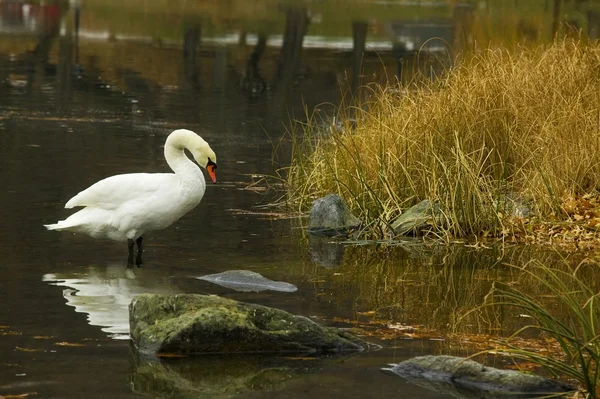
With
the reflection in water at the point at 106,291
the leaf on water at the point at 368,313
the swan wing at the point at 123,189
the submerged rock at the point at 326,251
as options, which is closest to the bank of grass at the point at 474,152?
the submerged rock at the point at 326,251

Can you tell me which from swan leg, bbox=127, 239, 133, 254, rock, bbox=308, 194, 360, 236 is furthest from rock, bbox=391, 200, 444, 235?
swan leg, bbox=127, 239, 133, 254

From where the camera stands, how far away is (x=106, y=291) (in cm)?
1012

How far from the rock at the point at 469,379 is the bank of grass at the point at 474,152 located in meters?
4.71

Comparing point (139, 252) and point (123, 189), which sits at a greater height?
point (123, 189)

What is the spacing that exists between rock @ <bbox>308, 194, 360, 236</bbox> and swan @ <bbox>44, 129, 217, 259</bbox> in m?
2.00

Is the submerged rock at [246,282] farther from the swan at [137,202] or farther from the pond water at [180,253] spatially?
the swan at [137,202]

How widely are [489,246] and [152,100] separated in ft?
47.0

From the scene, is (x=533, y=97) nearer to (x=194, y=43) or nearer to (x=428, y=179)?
(x=428, y=179)

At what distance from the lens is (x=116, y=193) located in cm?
1144

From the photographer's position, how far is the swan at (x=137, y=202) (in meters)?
11.3

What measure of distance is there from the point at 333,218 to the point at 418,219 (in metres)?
0.86

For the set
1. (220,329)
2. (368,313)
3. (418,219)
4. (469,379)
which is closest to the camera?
(469,379)

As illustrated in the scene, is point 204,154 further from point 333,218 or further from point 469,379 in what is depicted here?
point 469,379

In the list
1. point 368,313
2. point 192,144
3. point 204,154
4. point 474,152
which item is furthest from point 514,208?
point 368,313
